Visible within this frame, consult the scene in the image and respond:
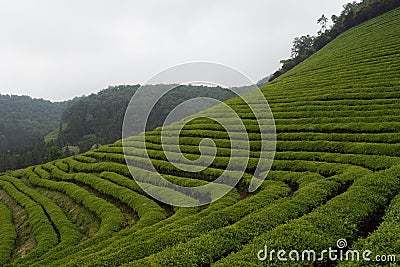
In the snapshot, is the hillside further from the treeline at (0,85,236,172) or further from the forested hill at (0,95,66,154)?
the forested hill at (0,95,66,154)

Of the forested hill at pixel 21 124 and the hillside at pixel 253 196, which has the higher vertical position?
the forested hill at pixel 21 124

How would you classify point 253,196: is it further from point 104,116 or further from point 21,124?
point 21,124

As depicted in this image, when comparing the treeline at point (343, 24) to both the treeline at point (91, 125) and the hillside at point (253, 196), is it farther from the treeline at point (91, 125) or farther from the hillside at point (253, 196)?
the hillside at point (253, 196)

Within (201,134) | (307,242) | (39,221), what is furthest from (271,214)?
(201,134)

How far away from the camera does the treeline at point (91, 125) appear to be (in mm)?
90250

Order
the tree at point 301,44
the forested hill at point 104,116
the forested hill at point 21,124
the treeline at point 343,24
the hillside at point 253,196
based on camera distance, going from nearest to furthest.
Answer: the hillside at point 253,196 → the treeline at point 343,24 → the tree at point 301,44 → the forested hill at point 104,116 → the forested hill at point 21,124

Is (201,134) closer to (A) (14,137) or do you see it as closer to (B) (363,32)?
(B) (363,32)

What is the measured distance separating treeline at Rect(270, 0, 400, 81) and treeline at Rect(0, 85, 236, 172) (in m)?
21.3

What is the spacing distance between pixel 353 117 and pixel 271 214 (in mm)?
17442

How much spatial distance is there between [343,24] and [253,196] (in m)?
70.3

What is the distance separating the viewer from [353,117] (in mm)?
27656

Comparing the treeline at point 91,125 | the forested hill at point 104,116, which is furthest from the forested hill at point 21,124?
the forested hill at point 104,116

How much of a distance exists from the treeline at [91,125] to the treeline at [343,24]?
2127 centimetres

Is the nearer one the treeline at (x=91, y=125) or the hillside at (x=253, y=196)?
the hillside at (x=253, y=196)
